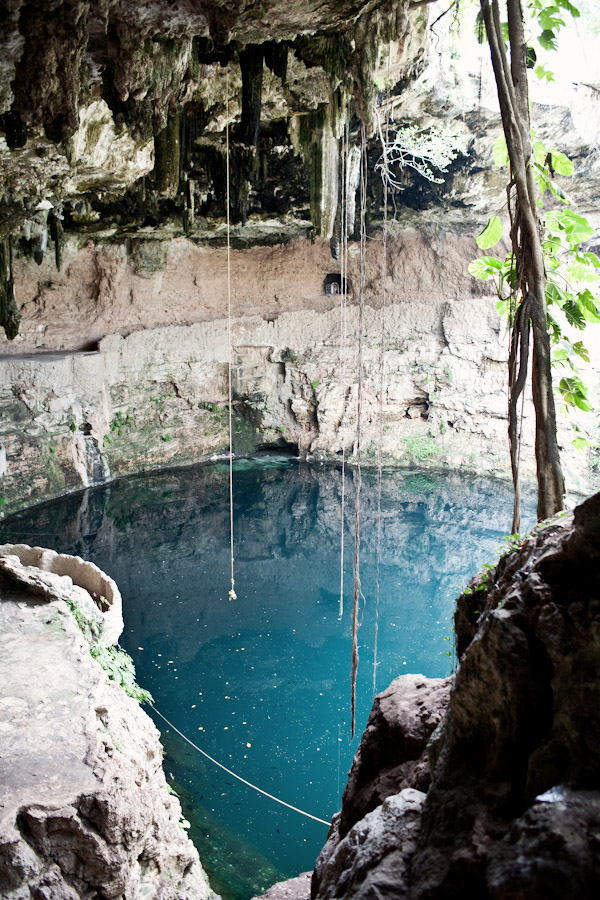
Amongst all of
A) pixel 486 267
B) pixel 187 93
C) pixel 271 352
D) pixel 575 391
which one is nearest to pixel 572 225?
pixel 486 267

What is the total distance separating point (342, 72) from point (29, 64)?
8.52ft

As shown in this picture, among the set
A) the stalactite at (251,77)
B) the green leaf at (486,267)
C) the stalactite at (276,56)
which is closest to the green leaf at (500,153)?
the green leaf at (486,267)

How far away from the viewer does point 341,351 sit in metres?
14.0

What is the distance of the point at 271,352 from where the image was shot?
1472cm

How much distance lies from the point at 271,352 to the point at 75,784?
469 inches

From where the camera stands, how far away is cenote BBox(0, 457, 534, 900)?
5.27 metres

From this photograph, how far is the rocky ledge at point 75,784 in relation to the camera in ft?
10.7

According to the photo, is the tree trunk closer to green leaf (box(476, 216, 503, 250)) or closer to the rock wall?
green leaf (box(476, 216, 503, 250))

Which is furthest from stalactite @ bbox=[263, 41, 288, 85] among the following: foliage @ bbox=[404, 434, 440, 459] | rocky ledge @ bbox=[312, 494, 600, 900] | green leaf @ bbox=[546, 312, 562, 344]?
foliage @ bbox=[404, 434, 440, 459]

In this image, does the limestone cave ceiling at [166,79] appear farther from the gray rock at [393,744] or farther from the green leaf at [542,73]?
the gray rock at [393,744]

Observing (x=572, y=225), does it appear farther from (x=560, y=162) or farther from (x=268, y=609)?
(x=268, y=609)

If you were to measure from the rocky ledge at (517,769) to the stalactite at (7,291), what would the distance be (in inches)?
334

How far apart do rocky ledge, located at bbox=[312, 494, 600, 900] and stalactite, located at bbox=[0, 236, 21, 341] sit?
847 centimetres

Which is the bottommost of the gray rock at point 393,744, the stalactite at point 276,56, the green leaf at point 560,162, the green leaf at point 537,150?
the gray rock at point 393,744
